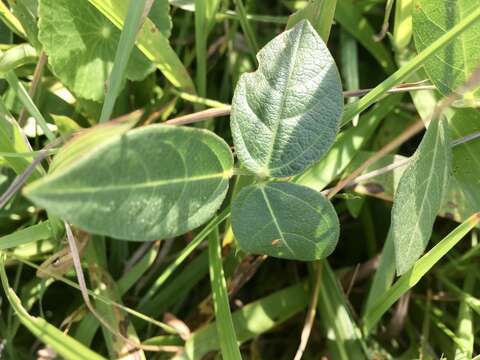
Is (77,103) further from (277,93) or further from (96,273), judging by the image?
(277,93)

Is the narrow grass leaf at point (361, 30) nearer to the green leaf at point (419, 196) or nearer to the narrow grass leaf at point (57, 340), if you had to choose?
the green leaf at point (419, 196)

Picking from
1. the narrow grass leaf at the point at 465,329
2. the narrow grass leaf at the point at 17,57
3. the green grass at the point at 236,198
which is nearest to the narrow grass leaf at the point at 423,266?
the green grass at the point at 236,198

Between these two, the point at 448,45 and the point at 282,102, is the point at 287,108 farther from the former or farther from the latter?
the point at 448,45

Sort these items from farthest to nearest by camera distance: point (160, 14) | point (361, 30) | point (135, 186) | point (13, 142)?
point (361, 30), point (160, 14), point (13, 142), point (135, 186)

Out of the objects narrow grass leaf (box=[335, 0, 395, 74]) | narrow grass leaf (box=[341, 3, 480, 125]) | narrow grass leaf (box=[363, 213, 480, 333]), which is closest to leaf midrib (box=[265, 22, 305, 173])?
narrow grass leaf (box=[341, 3, 480, 125])

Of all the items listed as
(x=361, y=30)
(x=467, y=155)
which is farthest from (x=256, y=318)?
(x=361, y=30)

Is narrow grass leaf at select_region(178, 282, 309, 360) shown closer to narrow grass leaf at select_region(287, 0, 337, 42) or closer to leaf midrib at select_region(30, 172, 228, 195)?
leaf midrib at select_region(30, 172, 228, 195)

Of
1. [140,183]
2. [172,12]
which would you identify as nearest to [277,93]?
[140,183]
